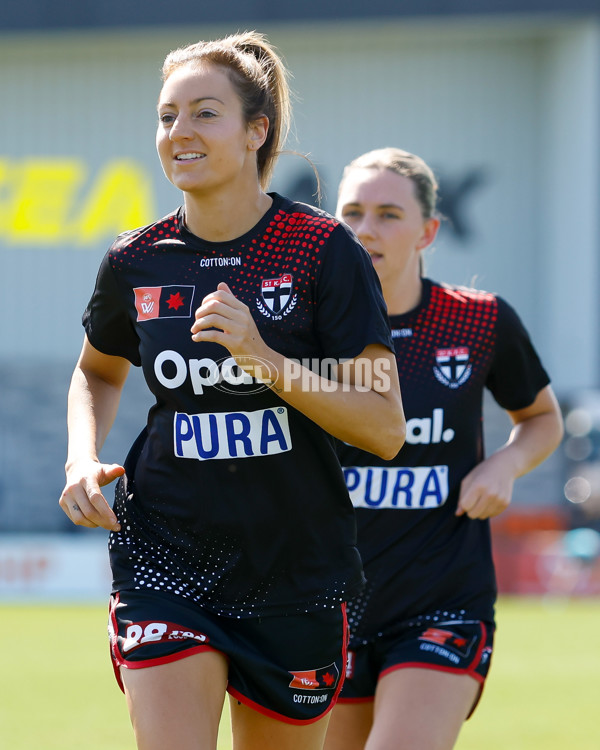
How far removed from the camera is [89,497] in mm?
2664

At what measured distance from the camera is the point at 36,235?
18.7 m

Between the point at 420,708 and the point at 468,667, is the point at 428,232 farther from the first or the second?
the point at 420,708

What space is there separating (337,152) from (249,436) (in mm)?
16218

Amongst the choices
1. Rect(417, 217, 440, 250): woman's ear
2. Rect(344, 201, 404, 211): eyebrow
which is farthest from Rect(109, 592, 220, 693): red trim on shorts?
Rect(417, 217, 440, 250): woman's ear

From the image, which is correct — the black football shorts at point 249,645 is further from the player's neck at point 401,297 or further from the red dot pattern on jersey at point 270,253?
the player's neck at point 401,297

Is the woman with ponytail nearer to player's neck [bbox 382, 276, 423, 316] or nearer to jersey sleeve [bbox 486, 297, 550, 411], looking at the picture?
player's neck [bbox 382, 276, 423, 316]

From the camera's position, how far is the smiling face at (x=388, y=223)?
12.3ft

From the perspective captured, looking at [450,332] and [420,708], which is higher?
[450,332]

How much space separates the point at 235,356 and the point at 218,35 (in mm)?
16282

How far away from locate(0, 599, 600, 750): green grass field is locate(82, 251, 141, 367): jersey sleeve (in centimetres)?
Answer: 134

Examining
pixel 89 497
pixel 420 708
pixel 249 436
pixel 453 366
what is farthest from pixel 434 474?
pixel 89 497

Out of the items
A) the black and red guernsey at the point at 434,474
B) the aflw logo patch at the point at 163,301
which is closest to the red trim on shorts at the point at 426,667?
the black and red guernsey at the point at 434,474

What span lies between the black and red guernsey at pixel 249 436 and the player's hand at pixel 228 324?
24cm

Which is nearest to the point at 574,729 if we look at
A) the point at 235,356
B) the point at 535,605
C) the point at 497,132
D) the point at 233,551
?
the point at 233,551
